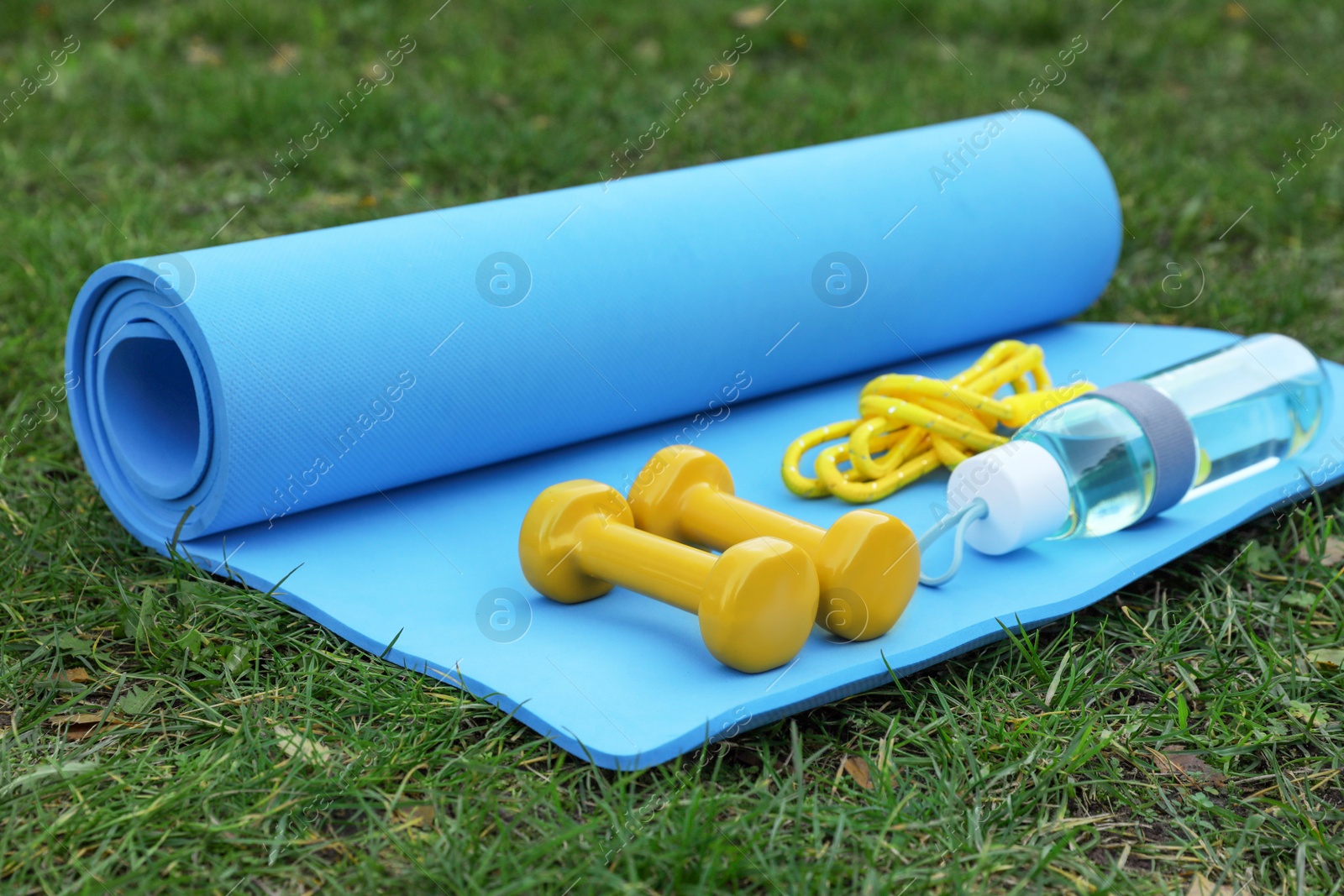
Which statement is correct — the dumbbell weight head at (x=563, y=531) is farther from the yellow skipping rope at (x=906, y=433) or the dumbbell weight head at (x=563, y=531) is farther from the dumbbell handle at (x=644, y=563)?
the yellow skipping rope at (x=906, y=433)

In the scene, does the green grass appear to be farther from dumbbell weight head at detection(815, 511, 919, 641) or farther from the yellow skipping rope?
the yellow skipping rope

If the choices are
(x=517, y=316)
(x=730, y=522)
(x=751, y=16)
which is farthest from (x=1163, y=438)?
(x=751, y=16)

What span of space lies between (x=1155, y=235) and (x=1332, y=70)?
1.94 meters

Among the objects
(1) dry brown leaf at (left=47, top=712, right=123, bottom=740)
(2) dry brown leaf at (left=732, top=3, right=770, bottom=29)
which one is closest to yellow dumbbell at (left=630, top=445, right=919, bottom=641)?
(1) dry brown leaf at (left=47, top=712, right=123, bottom=740)

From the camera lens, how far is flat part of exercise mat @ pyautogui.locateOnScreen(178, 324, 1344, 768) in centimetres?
150

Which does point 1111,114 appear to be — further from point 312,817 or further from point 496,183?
point 312,817

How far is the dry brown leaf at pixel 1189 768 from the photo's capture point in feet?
4.91

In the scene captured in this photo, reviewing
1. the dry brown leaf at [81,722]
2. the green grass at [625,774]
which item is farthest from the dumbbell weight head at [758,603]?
the dry brown leaf at [81,722]

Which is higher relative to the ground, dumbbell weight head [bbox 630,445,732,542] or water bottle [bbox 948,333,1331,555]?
dumbbell weight head [bbox 630,445,732,542]

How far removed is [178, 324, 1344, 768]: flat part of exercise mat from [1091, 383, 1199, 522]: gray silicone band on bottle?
0.07 metres

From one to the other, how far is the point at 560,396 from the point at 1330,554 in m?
1.30

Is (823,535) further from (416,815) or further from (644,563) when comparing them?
(416,815)

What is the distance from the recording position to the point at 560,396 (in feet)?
7.02

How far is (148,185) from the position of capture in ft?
11.8
